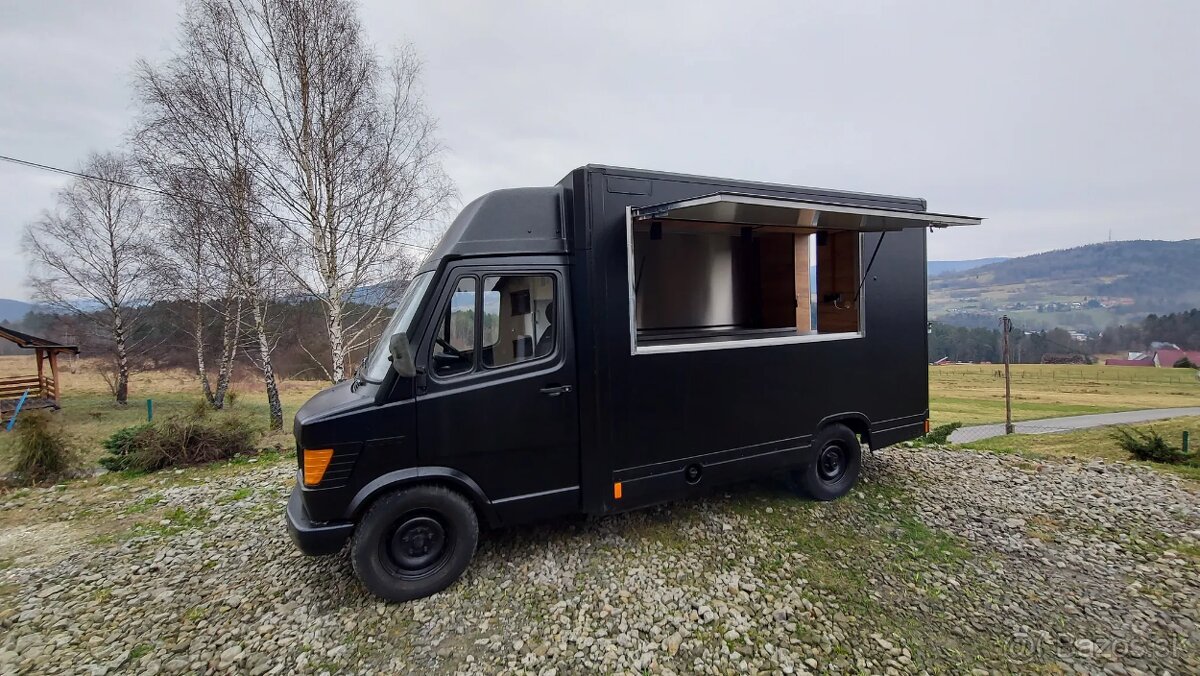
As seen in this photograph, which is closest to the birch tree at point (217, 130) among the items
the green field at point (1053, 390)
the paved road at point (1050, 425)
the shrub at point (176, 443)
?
the shrub at point (176, 443)

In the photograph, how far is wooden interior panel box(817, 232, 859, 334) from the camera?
4.83 metres

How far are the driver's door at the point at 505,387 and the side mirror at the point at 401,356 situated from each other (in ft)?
0.50

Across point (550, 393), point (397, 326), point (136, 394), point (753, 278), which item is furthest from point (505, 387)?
point (136, 394)

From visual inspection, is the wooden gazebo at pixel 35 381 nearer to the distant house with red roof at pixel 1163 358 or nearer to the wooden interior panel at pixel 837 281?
the wooden interior panel at pixel 837 281

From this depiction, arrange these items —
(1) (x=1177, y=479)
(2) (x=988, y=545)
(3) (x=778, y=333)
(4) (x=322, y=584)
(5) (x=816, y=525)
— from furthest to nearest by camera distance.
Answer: (1) (x=1177, y=479) < (3) (x=778, y=333) < (5) (x=816, y=525) < (2) (x=988, y=545) < (4) (x=322, y=584)

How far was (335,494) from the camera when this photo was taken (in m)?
3.03

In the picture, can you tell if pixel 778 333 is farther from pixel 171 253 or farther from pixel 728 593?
pixel 171 253

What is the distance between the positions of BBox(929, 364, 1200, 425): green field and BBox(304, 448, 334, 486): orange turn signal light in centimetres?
3002

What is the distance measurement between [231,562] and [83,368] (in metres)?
20.7

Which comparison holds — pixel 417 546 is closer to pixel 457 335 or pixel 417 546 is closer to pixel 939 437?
pixel 457 335

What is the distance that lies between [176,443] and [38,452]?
4.79 ft

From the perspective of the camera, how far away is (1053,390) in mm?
42656

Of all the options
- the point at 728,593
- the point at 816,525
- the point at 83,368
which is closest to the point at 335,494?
the point at 728,593

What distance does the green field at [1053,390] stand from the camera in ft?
104
